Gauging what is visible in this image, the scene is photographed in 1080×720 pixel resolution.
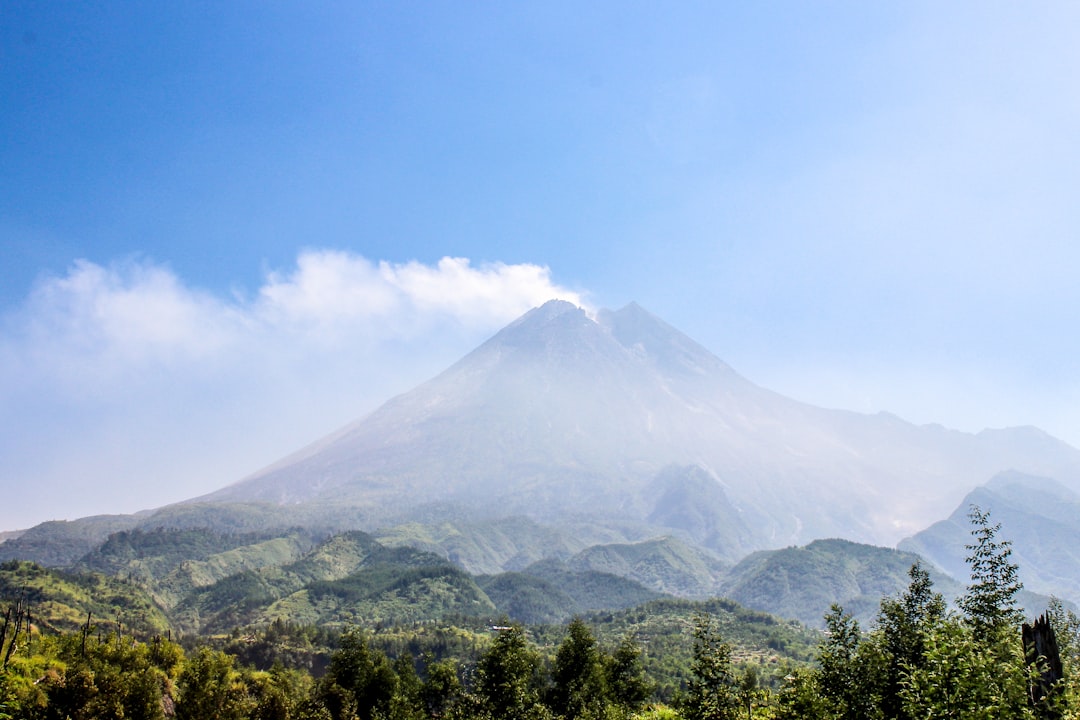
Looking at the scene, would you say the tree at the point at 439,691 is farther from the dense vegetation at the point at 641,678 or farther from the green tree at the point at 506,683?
the green tree at the point at 506,683

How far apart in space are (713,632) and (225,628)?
21330cm

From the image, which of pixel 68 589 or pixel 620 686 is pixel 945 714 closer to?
pixel 620 686

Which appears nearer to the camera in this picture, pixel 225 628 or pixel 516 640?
pixel 516 640

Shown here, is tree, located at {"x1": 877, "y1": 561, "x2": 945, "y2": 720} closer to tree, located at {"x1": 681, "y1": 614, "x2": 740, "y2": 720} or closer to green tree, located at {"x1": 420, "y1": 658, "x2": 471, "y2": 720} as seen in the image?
tree, located at {"x1": 681, "y1": 614, "x2": 740, "y2": 720}

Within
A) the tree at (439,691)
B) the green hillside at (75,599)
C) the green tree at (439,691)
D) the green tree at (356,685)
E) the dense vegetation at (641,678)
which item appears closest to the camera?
the dense vegetation at (641,678)

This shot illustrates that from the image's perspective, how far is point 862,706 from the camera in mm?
25328

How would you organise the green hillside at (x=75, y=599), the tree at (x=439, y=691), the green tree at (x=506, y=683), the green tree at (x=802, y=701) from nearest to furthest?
the green tree at (x=802, y=701)
the green tree at (x=506, y=683)
the tree at (x=439, y=691)
the green hillside at (x=75, y=599)

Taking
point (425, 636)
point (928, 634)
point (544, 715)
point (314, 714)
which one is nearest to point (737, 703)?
point (928, 634)

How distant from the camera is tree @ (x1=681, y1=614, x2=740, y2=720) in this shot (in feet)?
96.5

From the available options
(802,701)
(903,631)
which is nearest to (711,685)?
(802,701)

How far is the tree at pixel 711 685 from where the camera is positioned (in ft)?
96.5

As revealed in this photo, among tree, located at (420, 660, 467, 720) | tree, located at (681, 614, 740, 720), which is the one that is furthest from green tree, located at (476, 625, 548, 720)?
tree, located at (420, 660, 467, 720)

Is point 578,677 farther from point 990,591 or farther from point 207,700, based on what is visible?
point 990,591

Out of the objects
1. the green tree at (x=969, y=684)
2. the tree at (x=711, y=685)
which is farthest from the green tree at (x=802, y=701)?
the green tree at (x=969, y=684)
